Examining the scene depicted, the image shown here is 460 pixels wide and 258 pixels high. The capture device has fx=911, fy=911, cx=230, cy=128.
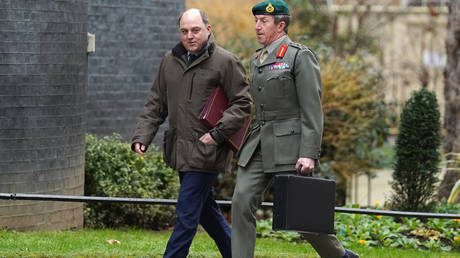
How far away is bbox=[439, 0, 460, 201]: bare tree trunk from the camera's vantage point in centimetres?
1222

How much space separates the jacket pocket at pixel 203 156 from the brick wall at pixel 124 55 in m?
4.53

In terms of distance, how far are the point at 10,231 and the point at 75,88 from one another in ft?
4.82

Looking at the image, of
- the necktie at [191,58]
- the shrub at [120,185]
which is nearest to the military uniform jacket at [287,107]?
the necktie at [191,58]

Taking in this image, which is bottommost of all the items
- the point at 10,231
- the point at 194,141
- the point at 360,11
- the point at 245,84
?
the point at 10,231

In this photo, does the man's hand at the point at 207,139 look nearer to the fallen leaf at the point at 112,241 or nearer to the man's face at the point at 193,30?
the man's face at the point at 193,30

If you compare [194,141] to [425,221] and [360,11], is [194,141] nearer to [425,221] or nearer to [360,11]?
[425,221]

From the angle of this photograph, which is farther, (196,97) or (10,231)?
(10,231)

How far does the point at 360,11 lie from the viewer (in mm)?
23641

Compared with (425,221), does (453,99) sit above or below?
above

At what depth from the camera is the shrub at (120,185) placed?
30.8 ft

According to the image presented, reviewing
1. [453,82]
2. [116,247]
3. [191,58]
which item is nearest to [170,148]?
[191,58]

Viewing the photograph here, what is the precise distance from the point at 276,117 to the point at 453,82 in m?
7.09

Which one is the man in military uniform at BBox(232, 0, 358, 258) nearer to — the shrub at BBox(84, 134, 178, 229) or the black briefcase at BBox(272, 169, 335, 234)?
the black briefcase at BBox(272, 169, 335, 234)

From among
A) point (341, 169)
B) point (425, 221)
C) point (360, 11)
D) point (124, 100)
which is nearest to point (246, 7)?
point (360, 11)
